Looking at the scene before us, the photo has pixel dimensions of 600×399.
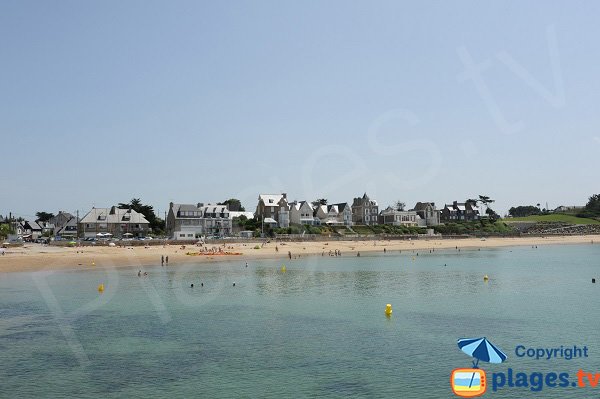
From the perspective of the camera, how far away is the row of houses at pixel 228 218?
129 metres

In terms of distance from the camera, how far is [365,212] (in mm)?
177875

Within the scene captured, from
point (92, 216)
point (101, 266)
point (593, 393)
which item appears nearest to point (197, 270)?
point (101, 266)

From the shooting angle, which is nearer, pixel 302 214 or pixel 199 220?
pixel 199 220

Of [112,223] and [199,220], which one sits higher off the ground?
[199,220]

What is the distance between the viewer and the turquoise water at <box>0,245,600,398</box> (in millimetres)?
19078

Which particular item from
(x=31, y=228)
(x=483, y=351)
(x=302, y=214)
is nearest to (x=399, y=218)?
(x=302, y=214)

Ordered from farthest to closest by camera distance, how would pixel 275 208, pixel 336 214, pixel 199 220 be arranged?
1. pixel 336 214
2. pixel 275 208
3. pixel 199 220

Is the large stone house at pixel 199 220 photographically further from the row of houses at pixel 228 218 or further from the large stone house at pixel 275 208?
the large stone house at pixel 275 208

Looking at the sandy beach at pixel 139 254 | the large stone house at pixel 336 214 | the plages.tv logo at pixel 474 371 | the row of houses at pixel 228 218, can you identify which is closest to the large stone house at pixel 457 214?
the row of houses at pixel 228 218

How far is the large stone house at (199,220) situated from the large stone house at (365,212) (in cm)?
5197

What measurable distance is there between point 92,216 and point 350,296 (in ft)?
342

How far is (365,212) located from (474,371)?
159097 millimetres

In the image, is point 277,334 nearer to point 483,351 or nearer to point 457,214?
point 483,351

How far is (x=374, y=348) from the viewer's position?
2403 cm
